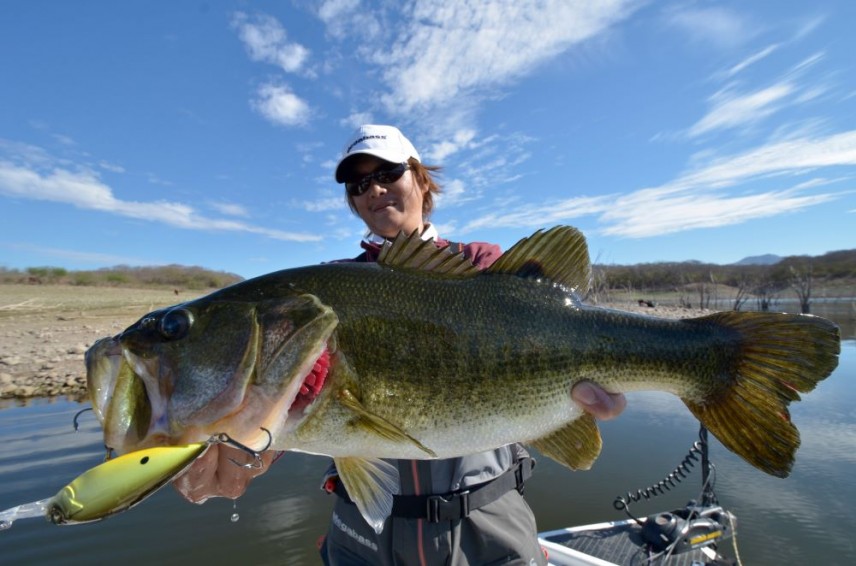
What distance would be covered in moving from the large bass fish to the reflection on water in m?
5.28

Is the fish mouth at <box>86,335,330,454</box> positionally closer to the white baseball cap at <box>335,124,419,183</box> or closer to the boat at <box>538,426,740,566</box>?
the white baseball cap at <box>335,124,419,183</box>

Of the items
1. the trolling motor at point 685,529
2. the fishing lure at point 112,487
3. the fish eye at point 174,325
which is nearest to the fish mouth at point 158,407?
the fish eye at point 174,325

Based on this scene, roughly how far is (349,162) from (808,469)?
34.6 feet

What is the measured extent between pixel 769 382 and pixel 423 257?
189 centimetres

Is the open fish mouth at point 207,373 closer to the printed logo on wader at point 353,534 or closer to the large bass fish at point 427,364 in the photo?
the large bass fish at point 427,364

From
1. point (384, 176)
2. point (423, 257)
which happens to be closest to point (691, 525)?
point (423, 257)

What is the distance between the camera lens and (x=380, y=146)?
3.51 metres

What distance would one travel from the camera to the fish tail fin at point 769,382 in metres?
2.26

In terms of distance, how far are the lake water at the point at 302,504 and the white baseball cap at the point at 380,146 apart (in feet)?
18.0

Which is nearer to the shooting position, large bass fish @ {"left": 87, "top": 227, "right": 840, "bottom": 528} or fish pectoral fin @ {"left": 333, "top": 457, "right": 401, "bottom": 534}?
large bass fish @ {"left": 87, "top": 227, "right": 840, "bottom": 528}

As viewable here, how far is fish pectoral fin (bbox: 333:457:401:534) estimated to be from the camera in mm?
2309

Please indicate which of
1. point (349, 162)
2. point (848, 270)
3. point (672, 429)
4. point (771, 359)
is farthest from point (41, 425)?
point (848, 270)

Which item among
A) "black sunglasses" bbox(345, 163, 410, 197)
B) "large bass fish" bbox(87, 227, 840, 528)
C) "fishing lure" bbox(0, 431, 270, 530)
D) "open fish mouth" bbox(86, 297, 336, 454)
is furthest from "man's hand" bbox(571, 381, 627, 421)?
"black sunglasses" bbox(345, 163, 410, 197)

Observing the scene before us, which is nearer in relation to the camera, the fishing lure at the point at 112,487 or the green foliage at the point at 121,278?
the fishing lure at the point at 112,487
